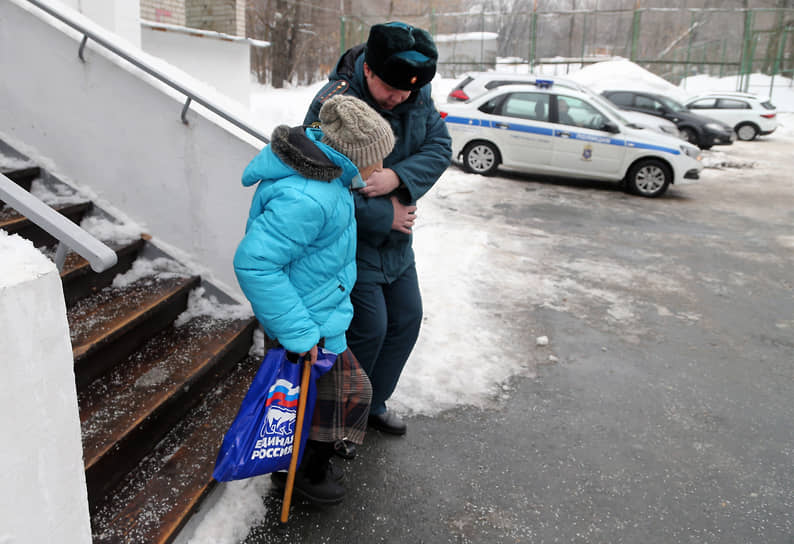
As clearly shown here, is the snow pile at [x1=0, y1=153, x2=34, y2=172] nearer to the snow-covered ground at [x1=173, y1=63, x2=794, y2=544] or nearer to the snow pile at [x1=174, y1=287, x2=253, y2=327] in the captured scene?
the snow pile at [x1=174, y1=287, x2=253, y2=327]

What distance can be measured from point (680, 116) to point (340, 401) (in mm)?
15364

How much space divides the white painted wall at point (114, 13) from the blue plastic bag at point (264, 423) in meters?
4.14

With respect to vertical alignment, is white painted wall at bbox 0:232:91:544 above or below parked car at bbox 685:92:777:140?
below

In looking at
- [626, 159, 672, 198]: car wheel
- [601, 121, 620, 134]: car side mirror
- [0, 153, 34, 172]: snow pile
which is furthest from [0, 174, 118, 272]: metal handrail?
[626, 159, 672, 198]: car wheel

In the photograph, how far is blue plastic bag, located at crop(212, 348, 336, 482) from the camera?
2.14 meters

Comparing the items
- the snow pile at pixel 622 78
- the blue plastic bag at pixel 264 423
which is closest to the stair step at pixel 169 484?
the blue plastic bag at pixel 264 423

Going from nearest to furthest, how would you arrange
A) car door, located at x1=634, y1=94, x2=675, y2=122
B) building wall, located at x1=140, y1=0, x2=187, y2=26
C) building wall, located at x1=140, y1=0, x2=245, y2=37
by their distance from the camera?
building wall, located at x1=140, y1=0, x2=187, y2=26 → building wall, located at x1=140, y1=0, x2=245, y2=37 → car door, located at x1=634, y1=94, x2=675, y2=122

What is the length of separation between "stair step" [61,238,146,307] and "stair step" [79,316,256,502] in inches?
16.2

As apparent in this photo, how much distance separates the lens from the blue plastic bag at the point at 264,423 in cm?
214

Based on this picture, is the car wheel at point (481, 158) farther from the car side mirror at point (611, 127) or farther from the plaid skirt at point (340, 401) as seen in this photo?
the plaid skirt at point (340, 401)

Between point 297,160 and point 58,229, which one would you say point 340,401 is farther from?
point 58,229

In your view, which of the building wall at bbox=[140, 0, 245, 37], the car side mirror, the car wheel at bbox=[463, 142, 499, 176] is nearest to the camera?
the car side mirror

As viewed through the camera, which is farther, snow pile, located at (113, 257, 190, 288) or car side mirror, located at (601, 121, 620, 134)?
car side mirror, located at (601, 121, 620, 134)

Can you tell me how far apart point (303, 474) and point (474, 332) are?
6.98 feet
